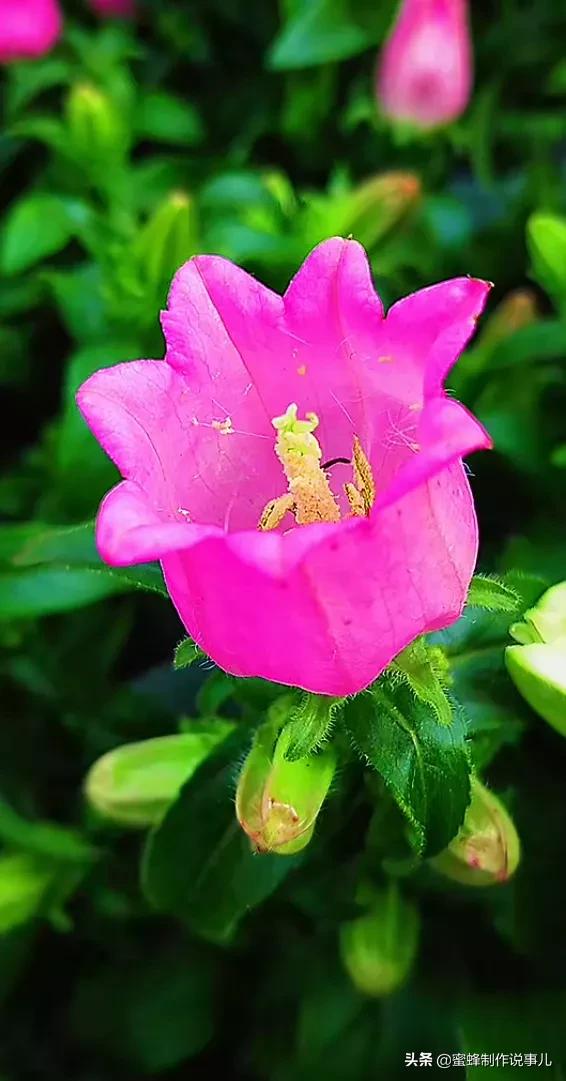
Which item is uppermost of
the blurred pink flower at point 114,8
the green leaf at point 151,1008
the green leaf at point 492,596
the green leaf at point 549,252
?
the blurred pink flower at point 114,8

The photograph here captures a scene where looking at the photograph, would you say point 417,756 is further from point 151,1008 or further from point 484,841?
point 151,1008

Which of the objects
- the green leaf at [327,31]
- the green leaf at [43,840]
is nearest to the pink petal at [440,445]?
the green leaf at [43,840]

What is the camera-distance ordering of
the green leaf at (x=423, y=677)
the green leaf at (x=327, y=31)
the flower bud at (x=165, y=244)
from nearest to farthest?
the green leaf at (x=423, y=677) → the flower bud at (x=165, y=244) → the green leaf at (x=327, y=31)

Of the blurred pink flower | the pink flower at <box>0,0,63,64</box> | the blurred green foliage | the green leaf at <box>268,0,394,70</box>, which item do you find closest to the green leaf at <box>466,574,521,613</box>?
the blurred green foliage

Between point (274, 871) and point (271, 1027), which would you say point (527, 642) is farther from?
point (271, 1027)

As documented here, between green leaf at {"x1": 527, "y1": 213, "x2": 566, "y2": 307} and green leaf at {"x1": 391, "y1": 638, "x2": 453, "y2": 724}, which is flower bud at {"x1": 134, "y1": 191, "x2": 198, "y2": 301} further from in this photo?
green leaf at {"x1": 391, "y1": 638, "x2": 453, "y2": 724}

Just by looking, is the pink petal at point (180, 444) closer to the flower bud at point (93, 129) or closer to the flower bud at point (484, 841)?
the flower bud at point (484, 841)
